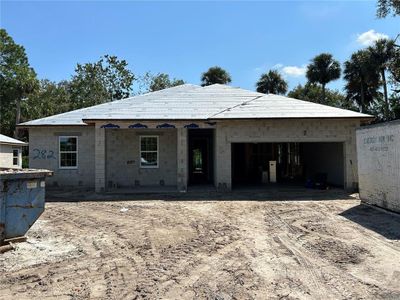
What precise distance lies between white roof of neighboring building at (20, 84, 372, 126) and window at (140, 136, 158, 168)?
1834 millimetres

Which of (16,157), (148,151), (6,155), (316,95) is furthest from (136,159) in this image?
(316,95)

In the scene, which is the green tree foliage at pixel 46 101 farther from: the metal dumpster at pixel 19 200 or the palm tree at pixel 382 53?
the metal dumpster at pixel 19 200

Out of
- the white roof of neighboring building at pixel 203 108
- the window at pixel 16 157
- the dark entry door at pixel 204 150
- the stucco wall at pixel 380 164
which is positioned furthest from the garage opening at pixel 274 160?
the window at pixel 16 157

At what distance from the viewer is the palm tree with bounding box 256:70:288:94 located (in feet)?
151

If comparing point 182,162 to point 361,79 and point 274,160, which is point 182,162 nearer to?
point 274,160

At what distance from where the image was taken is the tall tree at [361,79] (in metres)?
35.9

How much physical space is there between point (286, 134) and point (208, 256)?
440 inches

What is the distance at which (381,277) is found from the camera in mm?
5660

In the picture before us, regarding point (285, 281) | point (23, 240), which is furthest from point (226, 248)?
point (23, 240)

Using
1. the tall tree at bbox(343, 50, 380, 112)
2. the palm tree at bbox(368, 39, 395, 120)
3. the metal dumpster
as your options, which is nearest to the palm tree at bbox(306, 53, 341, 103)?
the tall tree at bbox(343, 50, 380, 112)

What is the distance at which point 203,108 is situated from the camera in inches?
744

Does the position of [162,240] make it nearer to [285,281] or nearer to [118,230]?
[118,230]

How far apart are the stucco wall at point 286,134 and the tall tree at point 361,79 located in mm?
21849

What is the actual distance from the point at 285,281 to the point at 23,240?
5.39 metres
